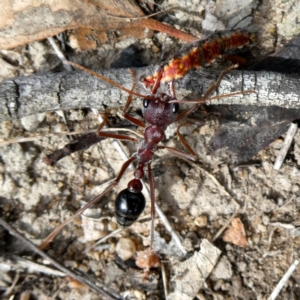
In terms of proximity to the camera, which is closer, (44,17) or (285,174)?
(44,17)

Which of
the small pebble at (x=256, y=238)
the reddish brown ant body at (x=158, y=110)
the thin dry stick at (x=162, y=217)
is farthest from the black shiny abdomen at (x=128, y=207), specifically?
the small pebble at (x=256, y=238)

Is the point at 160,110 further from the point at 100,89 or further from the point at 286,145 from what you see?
the point at 286,145

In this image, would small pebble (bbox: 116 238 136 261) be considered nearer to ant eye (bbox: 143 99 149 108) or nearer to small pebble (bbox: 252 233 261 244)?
small pebble (bbox: 252 233 261 244)

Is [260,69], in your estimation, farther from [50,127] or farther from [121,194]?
[50,127]

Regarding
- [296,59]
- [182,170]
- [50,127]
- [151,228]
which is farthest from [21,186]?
[296,59]

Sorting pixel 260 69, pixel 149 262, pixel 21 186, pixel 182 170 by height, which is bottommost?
pixel 149 262

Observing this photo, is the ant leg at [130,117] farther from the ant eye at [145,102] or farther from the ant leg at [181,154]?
the ant leg at [181,154]

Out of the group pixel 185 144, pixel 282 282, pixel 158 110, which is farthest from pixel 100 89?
pixel 282 282
